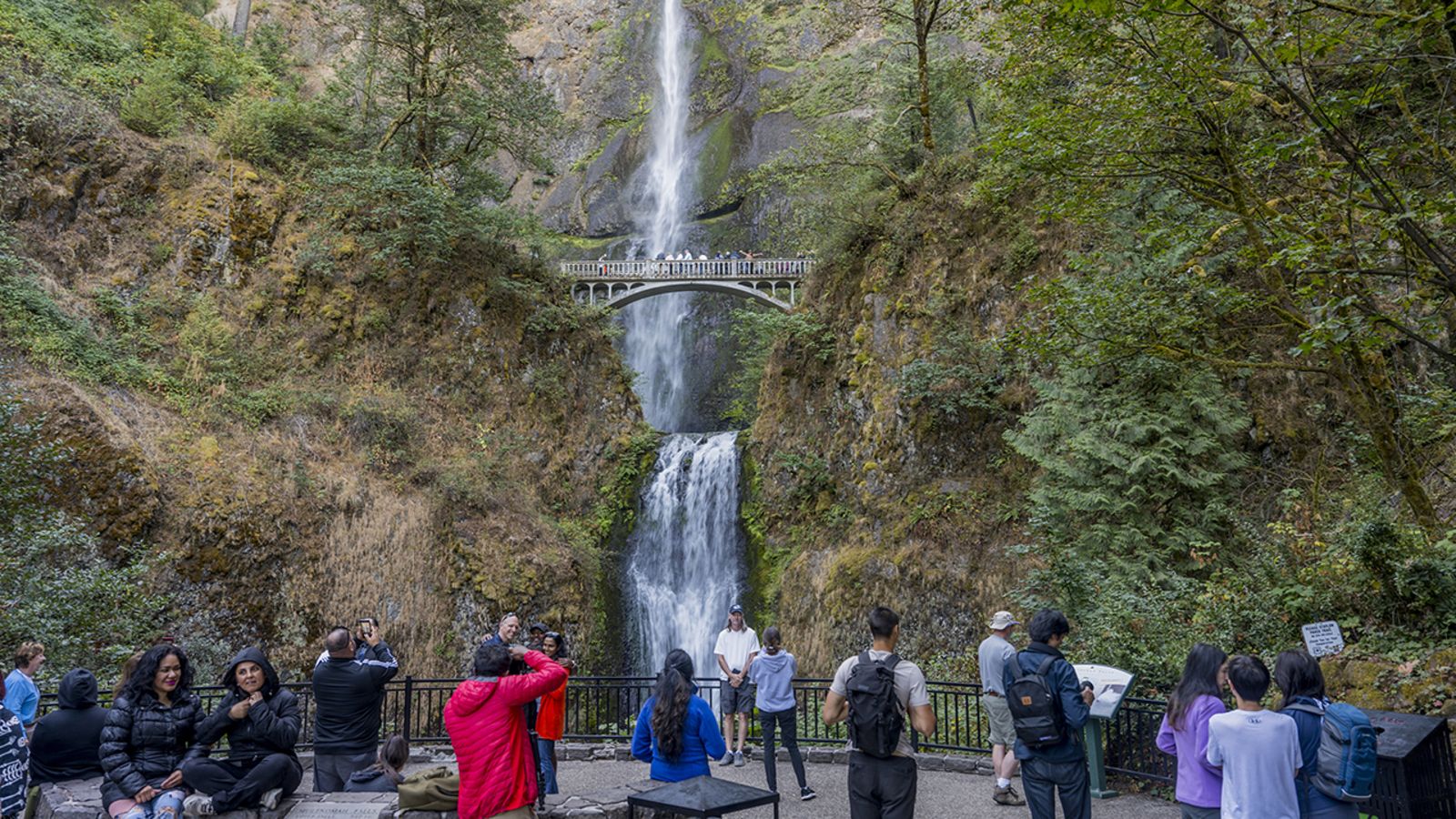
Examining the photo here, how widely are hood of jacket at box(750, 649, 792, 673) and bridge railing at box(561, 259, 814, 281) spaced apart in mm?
23727

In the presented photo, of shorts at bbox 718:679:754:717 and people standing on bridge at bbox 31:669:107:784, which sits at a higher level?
people standing on bridge at bbox 31:669:107:784

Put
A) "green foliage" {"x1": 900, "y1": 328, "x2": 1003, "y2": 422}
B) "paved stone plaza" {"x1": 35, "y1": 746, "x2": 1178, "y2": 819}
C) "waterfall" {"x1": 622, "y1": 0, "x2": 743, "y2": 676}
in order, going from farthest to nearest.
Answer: "waterfall" {"x1": 622, "y1": 0, "x2": 743, "y2": 676} → "green foliage" {"x1": 900, "y1": 328, "x2": 1003, "y2": 422} → "paved stone plaza" {"x1": 35, "y1": 746, "x2": 1178, "y2": 819}

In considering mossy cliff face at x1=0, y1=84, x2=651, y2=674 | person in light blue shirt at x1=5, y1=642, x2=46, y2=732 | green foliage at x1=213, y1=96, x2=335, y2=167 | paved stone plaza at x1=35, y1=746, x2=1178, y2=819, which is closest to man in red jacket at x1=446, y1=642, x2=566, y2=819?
paved stone plaza at x1=35, y1=746, x2=1178, y2=819

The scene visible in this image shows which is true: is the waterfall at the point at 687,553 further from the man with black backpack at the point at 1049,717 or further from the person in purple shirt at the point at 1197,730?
the person in purple shirt at the point at 1197,730

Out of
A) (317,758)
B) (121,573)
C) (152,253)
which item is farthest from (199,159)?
(317,758)

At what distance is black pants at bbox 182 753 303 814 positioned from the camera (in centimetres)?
588

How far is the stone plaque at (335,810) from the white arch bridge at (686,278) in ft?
81.3

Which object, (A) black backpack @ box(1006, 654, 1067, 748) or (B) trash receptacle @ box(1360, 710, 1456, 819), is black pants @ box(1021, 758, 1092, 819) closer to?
(A) black backpack @ box(1006, 654, 1067, 748)

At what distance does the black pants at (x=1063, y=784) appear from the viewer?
5453 millimetres

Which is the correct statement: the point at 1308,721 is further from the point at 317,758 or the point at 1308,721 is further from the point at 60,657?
the point at 60,657

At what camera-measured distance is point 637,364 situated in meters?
36.0

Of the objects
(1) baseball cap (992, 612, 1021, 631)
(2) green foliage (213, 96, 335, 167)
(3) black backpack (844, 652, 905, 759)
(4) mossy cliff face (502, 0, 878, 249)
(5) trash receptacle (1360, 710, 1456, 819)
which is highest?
(4) mossy cliff face (502, 0, 878, 249)

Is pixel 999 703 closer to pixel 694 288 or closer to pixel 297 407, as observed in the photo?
pixel 297 407

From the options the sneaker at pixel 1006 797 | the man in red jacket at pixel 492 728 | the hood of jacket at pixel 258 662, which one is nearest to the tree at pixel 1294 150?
the sneaker at pixel 1006 797
